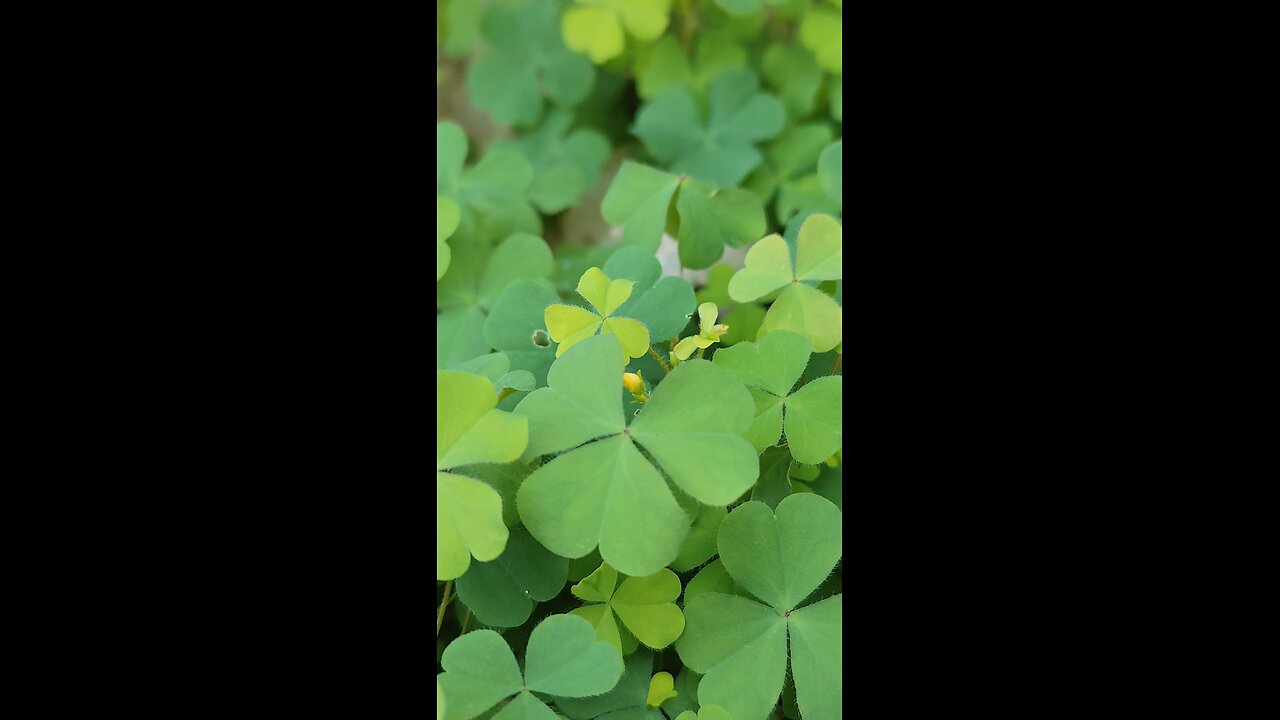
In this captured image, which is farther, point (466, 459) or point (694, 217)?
point (694, 217)

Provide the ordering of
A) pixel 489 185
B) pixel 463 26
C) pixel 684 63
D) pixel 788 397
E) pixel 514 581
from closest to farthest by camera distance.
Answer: pixel 514 581, pixel 788 397, pixel 489 185, pixel 684 63, pixel 463 26

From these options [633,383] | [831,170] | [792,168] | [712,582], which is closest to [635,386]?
[633,383]

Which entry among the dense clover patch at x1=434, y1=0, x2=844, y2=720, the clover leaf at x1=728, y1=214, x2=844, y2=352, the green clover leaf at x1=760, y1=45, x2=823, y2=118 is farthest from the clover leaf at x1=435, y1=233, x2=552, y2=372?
the green clover leaf at x1=760, y1=45, x2=823, y2=118

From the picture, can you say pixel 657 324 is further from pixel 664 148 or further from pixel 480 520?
pixel 664 148

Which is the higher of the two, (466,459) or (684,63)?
(684,63)

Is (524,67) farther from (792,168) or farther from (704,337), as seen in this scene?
(704,337)

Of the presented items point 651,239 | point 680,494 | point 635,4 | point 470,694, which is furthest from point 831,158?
point 470,694
